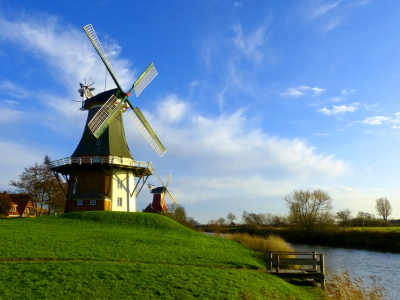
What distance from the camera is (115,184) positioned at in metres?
28.9

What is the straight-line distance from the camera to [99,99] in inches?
1200

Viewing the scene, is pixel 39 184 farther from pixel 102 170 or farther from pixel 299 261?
pixel 299 261

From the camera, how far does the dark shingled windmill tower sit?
28.0 m

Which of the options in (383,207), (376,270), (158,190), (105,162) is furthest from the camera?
(383,207)

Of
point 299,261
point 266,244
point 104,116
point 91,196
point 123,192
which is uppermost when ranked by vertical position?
point 104,116

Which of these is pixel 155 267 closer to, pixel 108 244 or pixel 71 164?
pixel 108 244

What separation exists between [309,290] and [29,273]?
8385 mm

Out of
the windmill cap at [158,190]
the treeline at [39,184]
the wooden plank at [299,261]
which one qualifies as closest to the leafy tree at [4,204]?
the treeline at [39,184]

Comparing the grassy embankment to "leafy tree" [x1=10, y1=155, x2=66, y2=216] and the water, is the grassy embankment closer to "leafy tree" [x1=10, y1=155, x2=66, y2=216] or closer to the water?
the water

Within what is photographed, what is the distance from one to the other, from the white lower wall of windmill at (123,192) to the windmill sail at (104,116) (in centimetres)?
403

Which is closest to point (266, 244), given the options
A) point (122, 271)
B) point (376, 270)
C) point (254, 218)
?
point (376, 270)

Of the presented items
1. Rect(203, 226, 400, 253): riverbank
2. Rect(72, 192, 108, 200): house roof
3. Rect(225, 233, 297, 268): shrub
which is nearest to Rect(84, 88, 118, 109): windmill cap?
Rect(72, 192, 108, 200): house roof

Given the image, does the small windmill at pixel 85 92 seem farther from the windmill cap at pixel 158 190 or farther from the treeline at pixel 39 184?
the windmill cap at pixel 158 190

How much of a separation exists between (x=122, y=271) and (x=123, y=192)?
2068 cm
